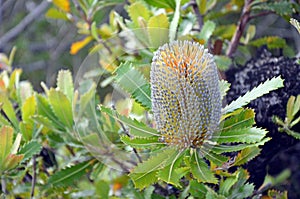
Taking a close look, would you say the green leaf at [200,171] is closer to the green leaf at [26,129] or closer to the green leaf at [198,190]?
the green leaf at [198,190]

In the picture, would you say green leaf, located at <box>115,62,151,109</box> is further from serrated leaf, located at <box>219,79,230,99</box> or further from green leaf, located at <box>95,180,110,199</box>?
green leaf, located at <box>95,180,110,199</box>

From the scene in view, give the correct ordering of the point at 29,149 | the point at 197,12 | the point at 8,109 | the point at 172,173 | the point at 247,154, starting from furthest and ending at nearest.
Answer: the point at 197,12 → the point at 8,109 → the point at 29,149 → the point at 247,154 → the point at 172,173

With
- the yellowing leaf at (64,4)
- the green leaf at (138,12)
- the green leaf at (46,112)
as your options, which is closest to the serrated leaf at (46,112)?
the green leaf at (46,112)

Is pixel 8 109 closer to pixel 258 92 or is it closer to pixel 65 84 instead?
pixel 65 84

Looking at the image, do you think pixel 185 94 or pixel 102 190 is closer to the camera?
pixel 185 94

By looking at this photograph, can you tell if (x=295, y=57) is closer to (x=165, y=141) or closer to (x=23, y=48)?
(x=165, y=141)

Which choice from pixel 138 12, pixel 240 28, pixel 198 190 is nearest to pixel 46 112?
pixel 138 12

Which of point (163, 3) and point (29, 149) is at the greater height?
point (163, 3)
